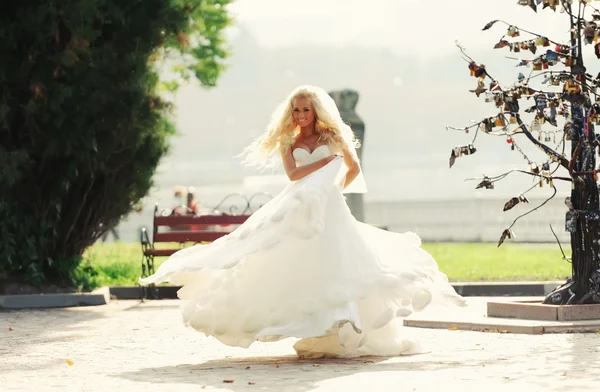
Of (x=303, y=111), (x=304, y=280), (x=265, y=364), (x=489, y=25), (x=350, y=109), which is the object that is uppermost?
(x=350, y=109)

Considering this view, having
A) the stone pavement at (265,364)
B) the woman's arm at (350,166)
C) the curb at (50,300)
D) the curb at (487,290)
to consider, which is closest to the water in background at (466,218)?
the curb at (487,290)

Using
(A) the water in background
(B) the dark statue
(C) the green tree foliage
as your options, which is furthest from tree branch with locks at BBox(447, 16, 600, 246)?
(A) the water in background

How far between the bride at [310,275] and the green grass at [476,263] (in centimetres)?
893

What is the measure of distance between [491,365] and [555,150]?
432 cm

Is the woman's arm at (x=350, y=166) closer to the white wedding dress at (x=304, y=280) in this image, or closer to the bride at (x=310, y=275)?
the bride at (x=310, y=275)

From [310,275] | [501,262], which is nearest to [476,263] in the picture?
[501,262]

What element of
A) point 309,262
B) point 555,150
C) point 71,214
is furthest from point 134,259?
point 309,262

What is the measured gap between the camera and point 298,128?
1015cm

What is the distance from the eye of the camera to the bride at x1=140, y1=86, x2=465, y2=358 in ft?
30.4

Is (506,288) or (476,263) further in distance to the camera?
(476,263)

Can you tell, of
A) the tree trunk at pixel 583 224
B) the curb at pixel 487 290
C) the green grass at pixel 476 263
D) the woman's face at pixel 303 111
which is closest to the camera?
the woman's face at pixel 303 111

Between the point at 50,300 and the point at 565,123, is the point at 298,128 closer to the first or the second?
the point at 565,123

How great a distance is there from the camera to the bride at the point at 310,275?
9.27 m

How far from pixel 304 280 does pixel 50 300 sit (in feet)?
25.4
